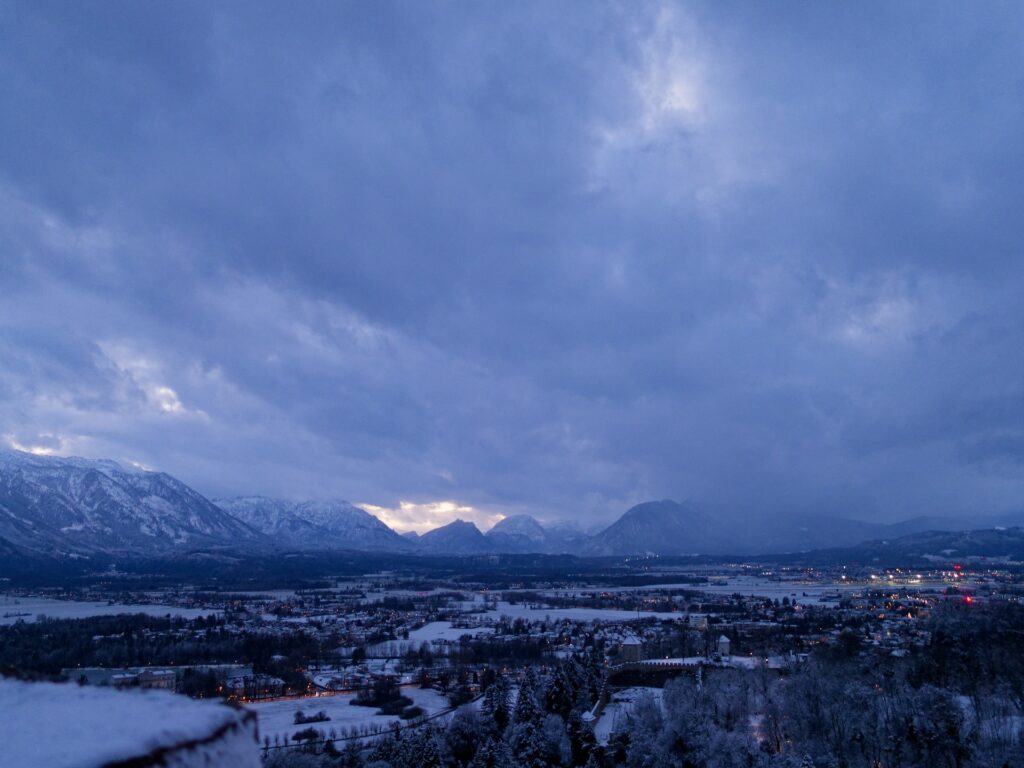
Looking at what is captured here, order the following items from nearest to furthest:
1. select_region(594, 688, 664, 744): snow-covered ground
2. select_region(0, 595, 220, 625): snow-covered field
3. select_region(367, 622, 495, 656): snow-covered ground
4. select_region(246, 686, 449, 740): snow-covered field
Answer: select_region(594, 688, 664, 744): snow-covered ground < select_region(246, 686, 449, 740): snow-covered field < select_region(367, 622, 495, 656): snow-covered ground < select_region(0, 595, 220, 625): snow-covered field

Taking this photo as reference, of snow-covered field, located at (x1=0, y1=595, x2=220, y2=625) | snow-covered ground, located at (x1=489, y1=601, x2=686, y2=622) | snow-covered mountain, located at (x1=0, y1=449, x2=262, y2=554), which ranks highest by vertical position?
snow-covered mountain, located at (x1=0, y1=449, x2=262, y2=554)

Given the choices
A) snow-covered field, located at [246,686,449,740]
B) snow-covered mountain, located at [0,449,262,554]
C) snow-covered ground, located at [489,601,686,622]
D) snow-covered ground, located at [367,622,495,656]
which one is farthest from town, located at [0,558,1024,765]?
snow-covered mountain, located at [0,449,262,554]

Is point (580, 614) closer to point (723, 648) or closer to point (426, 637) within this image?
point (426, 637)

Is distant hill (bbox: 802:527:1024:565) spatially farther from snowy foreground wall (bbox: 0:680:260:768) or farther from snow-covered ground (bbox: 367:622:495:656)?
snowy foreground wall (bbox: 0:680:260:768)

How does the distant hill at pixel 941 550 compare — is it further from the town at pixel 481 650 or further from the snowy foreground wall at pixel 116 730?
the snowy foreground wall at pixel 116 730

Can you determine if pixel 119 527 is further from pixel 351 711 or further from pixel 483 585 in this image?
pixel 351 711

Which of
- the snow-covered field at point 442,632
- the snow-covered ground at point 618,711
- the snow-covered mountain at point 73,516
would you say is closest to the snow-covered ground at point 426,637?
the snow-covered field at point 442,632
